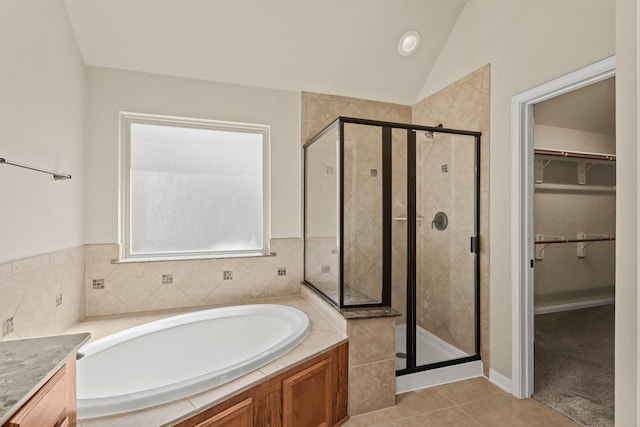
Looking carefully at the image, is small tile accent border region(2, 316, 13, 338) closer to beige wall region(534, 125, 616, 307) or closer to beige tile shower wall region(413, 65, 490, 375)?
beige tile shower wall region(413, 65, 490, 375)

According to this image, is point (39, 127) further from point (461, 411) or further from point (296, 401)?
point (461, 411)

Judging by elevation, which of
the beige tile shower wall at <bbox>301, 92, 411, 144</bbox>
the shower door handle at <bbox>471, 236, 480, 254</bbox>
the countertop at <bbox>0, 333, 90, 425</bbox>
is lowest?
the countertop at <bbox>0, 333, 90, 425</bbox>

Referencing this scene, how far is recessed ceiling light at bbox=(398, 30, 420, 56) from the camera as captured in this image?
8.99 feet

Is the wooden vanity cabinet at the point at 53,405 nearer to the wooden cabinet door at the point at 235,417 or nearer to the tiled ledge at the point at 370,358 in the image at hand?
the wooden cabinet door at the point at 235,417

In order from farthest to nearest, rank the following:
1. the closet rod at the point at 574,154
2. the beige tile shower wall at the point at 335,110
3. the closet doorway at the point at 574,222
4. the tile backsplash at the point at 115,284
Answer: the closet rod at the point at 574,154, the closet doorway at the point at 574,222, the beige tile shower wall at the point at 335,110, the tile backsplash at the point at 115,284

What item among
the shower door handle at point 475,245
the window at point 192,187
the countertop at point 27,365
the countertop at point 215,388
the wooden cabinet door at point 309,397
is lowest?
the wooden cabinet door at point 309,397

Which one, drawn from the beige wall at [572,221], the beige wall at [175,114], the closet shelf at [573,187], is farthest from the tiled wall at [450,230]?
the closet shelf at [573,187]

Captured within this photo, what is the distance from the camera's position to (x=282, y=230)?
2.89m

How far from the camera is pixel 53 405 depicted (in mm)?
861

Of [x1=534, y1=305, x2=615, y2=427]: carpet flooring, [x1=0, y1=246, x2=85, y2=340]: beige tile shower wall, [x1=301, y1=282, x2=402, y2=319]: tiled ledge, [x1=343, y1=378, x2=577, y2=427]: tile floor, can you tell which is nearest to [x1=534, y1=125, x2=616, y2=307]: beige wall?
[x1=534, y1=305, x2=615, y2=427]: carpet flooring

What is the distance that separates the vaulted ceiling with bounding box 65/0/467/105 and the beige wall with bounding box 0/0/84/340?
10.8 inches
